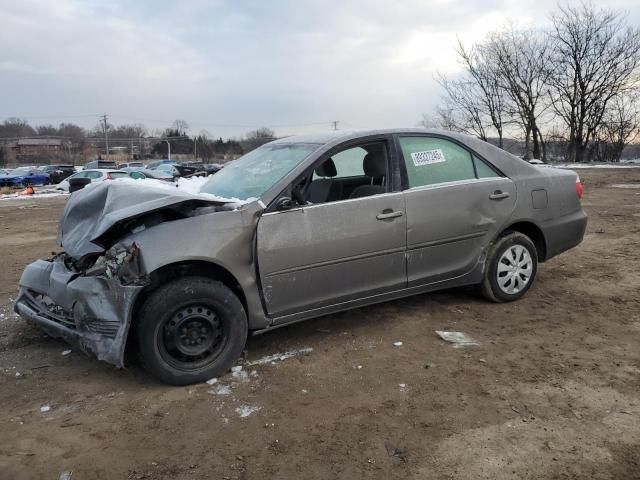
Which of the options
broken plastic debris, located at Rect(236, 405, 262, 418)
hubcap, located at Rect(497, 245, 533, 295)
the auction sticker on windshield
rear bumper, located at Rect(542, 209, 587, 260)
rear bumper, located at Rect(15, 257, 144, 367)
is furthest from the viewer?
rear bumper, located at Rect(542, 209, 587, 260)

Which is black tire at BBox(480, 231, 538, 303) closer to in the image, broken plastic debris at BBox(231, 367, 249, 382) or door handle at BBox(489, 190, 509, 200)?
door handle at BBox(489, 190, 509, 200)

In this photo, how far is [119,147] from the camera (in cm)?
8856

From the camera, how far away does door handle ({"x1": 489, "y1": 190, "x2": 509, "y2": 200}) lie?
4.38 m

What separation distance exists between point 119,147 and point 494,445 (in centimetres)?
9488

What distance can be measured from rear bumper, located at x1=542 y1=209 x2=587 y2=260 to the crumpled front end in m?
3.65

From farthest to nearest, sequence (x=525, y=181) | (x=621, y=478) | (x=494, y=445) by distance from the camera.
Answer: (x=525, y=181), (x=494, y=445), (x=621, y=478)

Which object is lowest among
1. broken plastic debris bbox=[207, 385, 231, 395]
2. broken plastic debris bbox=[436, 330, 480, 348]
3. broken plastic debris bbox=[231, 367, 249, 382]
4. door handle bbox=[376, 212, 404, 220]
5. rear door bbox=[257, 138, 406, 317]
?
broken plastic debris bbox=[207, 385, 231, 395]

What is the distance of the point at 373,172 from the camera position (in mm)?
4211

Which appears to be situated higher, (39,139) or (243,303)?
(39,139)

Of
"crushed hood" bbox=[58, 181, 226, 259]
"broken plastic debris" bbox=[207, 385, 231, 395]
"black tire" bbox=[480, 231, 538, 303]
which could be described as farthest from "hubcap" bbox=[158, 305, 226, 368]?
"black tire" bbox=[480, 231, 538, 303]

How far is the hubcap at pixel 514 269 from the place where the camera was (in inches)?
178

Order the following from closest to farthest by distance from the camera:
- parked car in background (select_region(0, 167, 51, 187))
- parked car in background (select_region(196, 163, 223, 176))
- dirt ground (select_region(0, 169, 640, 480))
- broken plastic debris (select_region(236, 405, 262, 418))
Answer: dirt ground (select_region(0, 169, 640, 480)) → broken plastic debris (select_region(236, 405, 262, 418)) → parked car in background (select_region(196, 163, 223, 176)) → parked car in background (select_region(0, 167, 51, 187))

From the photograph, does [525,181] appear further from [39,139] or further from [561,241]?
[39,139]

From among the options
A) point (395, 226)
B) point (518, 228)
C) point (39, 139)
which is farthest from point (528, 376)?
point (39, 139)
